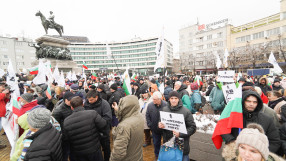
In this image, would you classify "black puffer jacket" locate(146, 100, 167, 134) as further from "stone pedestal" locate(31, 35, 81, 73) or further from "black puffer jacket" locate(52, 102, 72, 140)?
"stone pedestal" locate(31, 35, 81, 73)

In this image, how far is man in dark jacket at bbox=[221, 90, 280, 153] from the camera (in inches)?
89.9

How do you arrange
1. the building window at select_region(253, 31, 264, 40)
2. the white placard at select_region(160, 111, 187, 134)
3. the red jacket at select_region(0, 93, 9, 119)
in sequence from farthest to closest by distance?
the building window at select_region(253, 31, 264, 40) → the red jacket at select_region(0, 93, 9, 119) → the white placard at select_region(160, 111, 187, 134)

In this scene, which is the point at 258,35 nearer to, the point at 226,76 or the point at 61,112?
the point at 226,76

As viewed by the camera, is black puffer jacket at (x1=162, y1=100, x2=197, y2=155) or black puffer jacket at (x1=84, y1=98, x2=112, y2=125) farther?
black puffer jacket at (x1=84, y1=98, x2=112, y2=125)

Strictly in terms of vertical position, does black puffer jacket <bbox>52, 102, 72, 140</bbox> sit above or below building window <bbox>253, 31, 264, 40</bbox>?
below

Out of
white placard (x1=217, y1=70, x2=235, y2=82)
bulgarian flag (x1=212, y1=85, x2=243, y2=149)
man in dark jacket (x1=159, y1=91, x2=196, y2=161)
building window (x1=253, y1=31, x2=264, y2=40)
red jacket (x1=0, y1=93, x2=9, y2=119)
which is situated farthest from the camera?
building window (x1=253, y1=31, x2=264, y2=40)

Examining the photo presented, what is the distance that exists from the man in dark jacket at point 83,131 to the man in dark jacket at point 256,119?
241cm

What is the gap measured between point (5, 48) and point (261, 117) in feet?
266

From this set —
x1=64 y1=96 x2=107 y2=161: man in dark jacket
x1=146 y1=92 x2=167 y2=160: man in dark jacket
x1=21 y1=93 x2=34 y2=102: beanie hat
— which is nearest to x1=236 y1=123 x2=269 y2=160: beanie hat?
x1=146 y1=92 x2=167 y2=160: man in dark jacket

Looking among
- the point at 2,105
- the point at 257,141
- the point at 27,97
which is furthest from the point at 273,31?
the point at 2,105

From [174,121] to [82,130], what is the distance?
180 cm

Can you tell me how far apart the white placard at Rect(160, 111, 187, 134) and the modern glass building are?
7798 centimetres

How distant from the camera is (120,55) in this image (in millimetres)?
87938

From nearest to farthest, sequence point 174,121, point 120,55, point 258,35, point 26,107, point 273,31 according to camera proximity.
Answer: point 174,121 → point 26,107 → point 273,31 → point 258,35 → point 120,55
